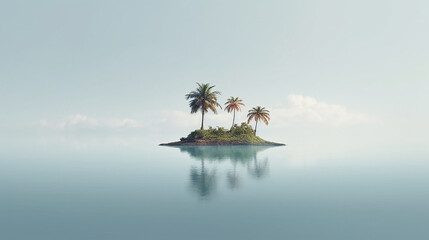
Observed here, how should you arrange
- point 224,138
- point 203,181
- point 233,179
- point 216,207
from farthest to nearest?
point 224,138
point 233,179
point 203,181
point 216,207

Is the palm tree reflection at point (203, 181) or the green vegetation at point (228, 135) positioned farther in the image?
the green vegetation at point (228, 135)

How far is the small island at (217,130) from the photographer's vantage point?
60594mm

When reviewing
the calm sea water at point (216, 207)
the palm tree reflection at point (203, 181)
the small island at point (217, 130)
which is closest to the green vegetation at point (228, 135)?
the small island at point (217, 130)

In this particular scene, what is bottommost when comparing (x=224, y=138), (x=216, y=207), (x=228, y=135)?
(x=216, y=207)

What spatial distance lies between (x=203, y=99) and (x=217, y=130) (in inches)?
353

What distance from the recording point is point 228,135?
63.7 m

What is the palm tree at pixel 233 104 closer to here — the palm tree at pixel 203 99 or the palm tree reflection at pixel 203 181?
the palm tree at pixel 203 99

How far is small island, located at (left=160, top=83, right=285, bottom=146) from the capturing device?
60594 millimetres

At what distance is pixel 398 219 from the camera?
11617 mm

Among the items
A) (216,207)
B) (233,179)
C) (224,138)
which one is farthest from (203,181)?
(224,138)

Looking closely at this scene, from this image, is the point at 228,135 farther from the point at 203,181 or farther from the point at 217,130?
the point at 203,181

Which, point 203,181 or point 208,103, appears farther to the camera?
point 208,103

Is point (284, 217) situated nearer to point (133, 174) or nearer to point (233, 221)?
point (233, 221)

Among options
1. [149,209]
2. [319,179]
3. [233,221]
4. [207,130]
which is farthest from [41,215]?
[207,130]
